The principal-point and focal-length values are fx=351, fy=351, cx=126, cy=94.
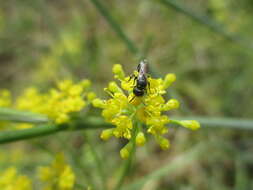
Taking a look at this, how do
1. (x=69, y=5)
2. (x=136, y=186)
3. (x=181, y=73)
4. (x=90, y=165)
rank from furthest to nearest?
(x=69, y=5), (x=181, y=73), (x=90, y=165), (x=136, y=186)

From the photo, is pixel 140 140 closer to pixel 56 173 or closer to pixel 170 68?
pixel 56 173

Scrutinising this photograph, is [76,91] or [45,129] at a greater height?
[76,91]

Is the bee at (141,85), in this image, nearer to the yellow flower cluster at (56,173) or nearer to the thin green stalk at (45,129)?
Answer: the thin green stalk at (45,129)

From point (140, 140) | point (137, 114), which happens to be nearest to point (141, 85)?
point (137, 114)

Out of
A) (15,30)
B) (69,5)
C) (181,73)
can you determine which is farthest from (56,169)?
(69,5)

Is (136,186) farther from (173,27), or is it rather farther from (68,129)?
(173,27)
